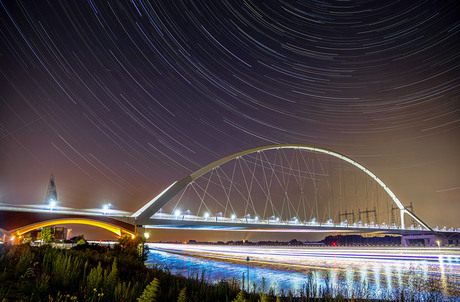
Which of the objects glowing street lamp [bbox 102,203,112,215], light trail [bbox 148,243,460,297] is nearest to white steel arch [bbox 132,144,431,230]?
glowing street lamp [bbox 102,203,112,215]

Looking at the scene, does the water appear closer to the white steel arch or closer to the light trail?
the light trail

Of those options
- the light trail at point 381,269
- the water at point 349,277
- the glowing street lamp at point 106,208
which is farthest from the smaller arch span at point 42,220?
the water at point 349,277

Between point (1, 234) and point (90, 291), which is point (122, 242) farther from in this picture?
point (1, 234)

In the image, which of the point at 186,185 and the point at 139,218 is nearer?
the point at 139,218

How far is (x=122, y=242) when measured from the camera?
94.5 feet

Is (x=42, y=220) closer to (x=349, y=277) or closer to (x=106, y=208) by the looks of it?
(x=106, y=208)

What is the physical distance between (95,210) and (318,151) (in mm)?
63028

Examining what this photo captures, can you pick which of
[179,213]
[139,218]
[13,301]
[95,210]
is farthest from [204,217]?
[13,301]

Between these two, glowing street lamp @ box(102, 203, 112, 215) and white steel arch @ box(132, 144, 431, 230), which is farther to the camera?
glowing street lamp @ box(102, 203, 112, 215)

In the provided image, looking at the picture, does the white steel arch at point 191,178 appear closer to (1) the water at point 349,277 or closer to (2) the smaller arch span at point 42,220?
(2) the smaller arch span at point 42,220

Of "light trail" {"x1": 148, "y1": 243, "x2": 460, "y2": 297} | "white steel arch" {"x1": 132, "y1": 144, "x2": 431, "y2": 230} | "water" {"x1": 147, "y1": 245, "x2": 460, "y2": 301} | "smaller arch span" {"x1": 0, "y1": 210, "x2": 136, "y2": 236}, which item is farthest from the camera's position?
"white steel arch" {"x1": 132, "y1": 144, "x2": 431, "y2": 230}

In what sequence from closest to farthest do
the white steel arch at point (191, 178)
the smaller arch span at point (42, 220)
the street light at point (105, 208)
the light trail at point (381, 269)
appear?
the light trail at point (381, 269) < the smaller arch span at point (42, 220) < the white steel arch at point (191, 178) < the street light at point (105, 208)

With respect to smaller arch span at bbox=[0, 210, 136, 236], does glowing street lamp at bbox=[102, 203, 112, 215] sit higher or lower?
higher

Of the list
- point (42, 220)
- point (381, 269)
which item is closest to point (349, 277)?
point (381, 269)
